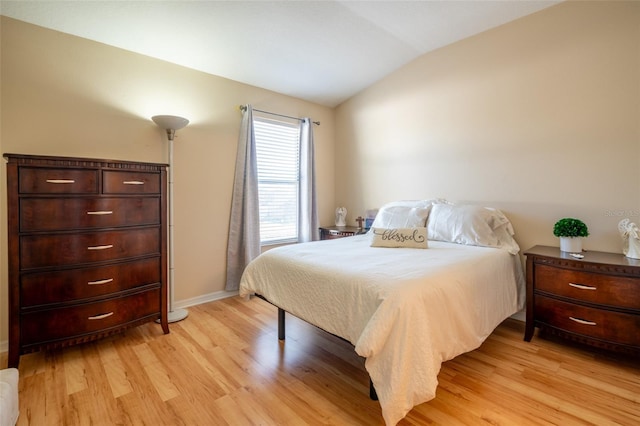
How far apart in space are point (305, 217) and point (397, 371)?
273 centimetres

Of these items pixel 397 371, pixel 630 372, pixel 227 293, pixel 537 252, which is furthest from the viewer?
pixel 227 293

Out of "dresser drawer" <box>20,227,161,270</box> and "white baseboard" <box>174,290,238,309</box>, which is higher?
"dresser drawer" <box>20,227,161,270</box>

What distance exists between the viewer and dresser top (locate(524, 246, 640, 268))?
1889 millimetres

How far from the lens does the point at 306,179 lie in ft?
12.7

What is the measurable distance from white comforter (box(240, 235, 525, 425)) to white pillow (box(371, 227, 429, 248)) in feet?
0.29

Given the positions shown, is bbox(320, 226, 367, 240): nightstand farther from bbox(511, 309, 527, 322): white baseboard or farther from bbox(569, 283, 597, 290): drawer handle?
bbox(569, 283, 597, 290): drawer handle

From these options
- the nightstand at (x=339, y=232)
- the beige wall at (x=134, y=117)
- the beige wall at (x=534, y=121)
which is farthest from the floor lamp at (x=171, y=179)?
the beige wall at (x=534, y=121)

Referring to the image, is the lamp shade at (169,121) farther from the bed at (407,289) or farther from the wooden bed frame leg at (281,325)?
the wooden bed frame leg at (281,325)

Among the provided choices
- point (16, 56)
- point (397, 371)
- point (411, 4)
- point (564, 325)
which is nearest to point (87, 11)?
point (16, 56)

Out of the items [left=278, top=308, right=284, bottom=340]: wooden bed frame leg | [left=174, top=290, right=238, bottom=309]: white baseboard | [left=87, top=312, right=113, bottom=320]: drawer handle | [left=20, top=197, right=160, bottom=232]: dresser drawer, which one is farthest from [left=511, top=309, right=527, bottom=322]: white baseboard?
[left=87, top=312, right=113, bottom=320]: drawer handle

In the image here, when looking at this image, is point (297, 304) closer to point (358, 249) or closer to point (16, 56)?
point (358, 249)

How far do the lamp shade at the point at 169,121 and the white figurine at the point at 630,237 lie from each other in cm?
352

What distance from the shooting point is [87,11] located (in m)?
2.13

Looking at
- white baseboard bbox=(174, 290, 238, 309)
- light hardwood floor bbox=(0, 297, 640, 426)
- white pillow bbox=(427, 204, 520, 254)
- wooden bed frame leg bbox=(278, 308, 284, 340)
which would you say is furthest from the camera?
white baseboard bbox=(174, 290, 238, 309)
